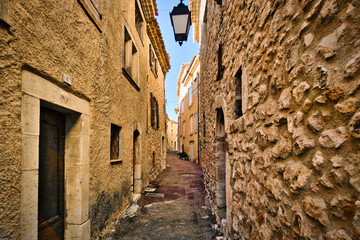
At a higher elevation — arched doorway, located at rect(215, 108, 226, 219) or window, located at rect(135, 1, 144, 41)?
window, located at rect(135, 1, 144, 41)

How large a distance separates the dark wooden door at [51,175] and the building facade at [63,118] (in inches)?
0.5

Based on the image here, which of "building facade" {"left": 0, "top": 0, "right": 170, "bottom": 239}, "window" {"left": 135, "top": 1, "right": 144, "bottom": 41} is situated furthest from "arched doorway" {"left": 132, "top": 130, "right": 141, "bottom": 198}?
"window" {"left": 135, "top": 1, "right": 144, "bottom": 41}

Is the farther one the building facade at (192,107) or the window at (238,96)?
the building facade at (192,107)

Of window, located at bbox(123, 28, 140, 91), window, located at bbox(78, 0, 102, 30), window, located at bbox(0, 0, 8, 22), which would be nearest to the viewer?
window, located at bbox(0, 0, 8, 22)

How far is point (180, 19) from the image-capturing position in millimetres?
4062

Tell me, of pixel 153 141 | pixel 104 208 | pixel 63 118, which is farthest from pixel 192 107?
pixel 63 118

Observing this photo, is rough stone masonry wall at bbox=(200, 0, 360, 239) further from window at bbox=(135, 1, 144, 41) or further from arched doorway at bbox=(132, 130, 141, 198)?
window at bbox=(135, 1, 144, 41)

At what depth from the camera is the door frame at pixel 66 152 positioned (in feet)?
6.03

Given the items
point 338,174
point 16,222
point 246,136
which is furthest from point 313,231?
point 16,222

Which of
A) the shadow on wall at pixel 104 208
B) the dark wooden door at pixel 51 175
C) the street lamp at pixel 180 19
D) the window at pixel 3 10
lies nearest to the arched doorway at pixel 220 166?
the street lamp at pixel 180 19

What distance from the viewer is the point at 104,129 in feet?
12.0

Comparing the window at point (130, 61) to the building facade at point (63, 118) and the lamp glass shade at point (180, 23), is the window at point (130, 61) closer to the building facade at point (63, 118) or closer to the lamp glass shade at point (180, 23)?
the building facade at point (63, 118)

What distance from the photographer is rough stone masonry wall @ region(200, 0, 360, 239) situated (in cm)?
88

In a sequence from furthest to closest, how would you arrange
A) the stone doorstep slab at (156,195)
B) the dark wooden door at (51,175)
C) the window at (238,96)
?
1. the stone doorstep slab at (156,195)
2. the window at (238,96)
3. the dark wooden door at (51,175)
